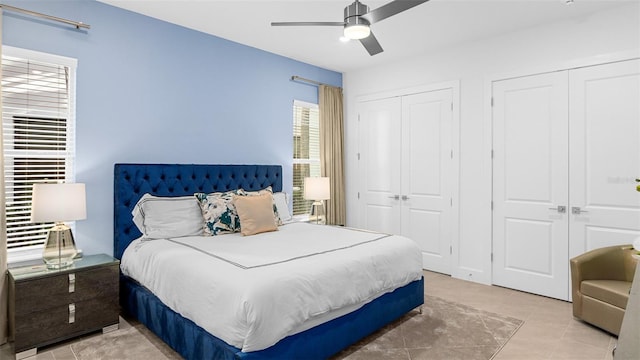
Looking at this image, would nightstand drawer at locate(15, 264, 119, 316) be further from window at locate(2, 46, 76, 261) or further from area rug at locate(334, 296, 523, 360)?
area rug at locate(334, 296, 523, 360)

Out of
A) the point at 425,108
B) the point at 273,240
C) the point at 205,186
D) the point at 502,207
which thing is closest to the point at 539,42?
the point at 425,108

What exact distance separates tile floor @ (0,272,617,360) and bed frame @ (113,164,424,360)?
0.58 meters

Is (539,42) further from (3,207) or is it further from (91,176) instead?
(3,207)

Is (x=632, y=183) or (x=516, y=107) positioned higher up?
(x=516, y=107)

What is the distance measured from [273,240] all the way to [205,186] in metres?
1.25

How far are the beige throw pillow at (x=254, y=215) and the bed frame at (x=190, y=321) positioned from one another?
0.65 meters

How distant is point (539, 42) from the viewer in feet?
12.5

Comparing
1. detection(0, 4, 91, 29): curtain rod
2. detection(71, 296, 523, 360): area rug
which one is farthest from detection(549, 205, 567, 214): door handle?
detection(0, 4, 91, 29): curtain rod

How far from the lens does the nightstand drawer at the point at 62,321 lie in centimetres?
249

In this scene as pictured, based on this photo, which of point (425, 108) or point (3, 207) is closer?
point (3, 207)

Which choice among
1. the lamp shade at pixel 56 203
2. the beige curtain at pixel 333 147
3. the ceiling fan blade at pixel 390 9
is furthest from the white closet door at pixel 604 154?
the lamp shade at pixel 56 203

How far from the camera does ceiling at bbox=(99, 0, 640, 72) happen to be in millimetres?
3303

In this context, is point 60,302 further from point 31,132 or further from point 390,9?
point 390,9

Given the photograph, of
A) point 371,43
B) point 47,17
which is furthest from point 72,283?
point 371,43
